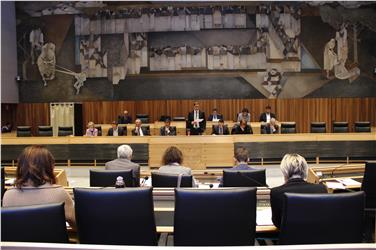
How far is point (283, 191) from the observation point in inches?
111

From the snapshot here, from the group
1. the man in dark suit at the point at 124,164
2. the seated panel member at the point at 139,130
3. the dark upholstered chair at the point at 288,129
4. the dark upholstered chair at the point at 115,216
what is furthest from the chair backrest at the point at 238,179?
the dark upholstered chair at the point at 288,129

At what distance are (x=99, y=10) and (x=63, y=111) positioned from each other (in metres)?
3.74

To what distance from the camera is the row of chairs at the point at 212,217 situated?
2.43 meters

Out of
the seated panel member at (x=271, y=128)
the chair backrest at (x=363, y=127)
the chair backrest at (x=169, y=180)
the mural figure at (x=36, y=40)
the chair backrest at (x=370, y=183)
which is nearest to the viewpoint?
the chair backrest at (x=370, y=183)

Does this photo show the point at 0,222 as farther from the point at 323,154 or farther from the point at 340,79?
the point at 340,79

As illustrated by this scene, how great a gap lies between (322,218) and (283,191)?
1.42 ft

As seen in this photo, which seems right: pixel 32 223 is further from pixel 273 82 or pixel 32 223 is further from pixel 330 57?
pixel 330 57

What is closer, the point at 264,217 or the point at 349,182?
the point at 264,217

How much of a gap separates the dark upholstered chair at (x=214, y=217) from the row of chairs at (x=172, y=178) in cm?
156

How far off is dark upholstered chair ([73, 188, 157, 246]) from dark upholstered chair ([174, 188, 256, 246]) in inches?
7.7

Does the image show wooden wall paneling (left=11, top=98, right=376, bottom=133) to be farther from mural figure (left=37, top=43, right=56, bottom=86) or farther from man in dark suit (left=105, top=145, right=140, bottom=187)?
man in dark suit (left=105, top=145, right=140, bottom=187)

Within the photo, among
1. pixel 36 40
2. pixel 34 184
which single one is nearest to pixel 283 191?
pixel 34 184

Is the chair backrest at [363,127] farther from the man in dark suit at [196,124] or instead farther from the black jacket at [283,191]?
the black jacket at [283,191]

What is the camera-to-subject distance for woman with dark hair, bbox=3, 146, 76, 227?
2.57m
